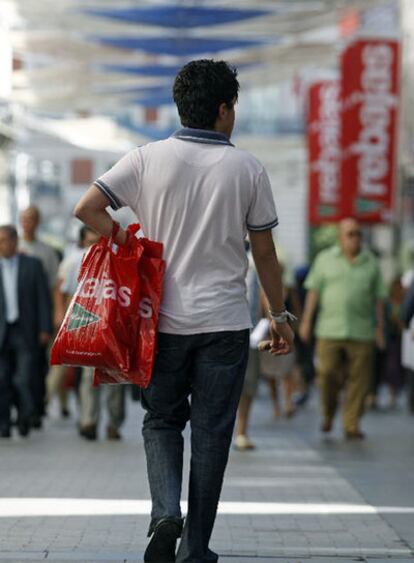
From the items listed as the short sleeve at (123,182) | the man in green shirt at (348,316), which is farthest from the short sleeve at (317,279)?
the short sleeve at (123,182)

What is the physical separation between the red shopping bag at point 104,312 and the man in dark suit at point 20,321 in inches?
297

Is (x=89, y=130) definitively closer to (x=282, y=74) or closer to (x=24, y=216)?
(x=282, y=74)

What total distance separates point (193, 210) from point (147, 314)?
41cm

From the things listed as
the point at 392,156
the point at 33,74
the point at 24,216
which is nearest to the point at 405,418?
the point at 24,216

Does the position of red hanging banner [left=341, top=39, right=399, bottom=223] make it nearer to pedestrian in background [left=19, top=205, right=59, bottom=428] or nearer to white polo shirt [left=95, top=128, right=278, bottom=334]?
pedestrian in background [left=19, top=205, right=59, bottom=428]

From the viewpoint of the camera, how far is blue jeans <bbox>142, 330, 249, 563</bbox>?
19.8 ft

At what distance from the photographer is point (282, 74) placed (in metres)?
34.1

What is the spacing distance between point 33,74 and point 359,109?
934cm

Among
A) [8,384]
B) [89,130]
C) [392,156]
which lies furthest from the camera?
[89,130]

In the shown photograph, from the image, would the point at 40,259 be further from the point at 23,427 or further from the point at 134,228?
the point at 134,228

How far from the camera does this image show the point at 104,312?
5961 mm

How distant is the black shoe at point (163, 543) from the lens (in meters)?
5.91

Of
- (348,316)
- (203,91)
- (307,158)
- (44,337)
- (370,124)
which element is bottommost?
(307,158)

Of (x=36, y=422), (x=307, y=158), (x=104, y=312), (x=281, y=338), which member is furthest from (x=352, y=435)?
(x=307, y=158)
